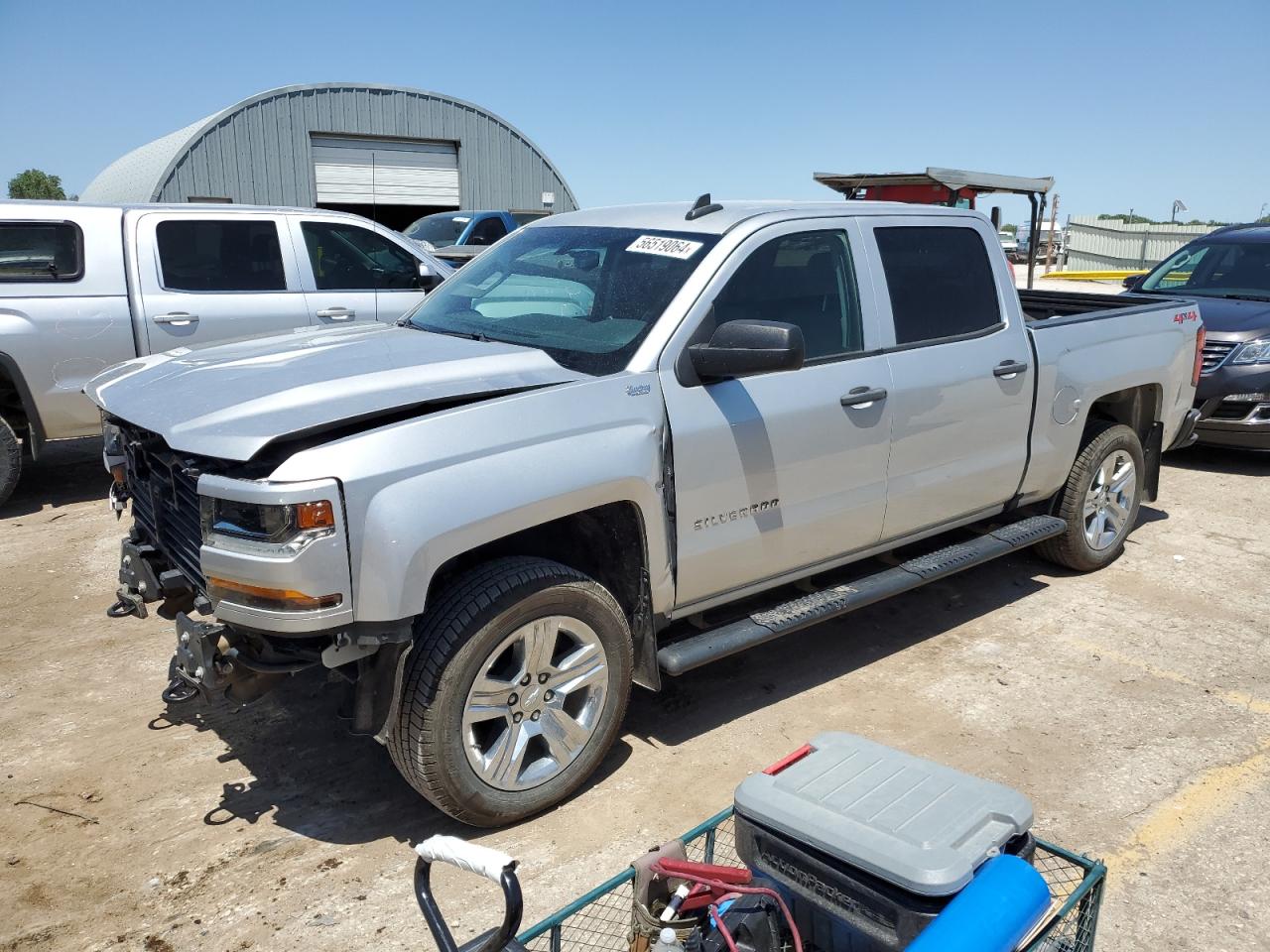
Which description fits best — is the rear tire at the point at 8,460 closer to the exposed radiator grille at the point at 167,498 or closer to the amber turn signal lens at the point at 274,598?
the exposed radiator grille at the point at 167,498

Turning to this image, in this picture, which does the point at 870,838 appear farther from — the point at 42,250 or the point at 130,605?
the point at 42,250

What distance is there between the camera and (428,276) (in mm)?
8227

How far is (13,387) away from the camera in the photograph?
22.8ft

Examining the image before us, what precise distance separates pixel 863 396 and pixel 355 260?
212 inches

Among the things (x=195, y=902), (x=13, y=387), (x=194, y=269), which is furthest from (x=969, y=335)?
(x=13, y=387)

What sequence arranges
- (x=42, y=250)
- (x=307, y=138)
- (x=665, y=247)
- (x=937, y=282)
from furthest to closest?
(x=307, y=138)
(x=42, y=250)
(x=937, y=282)
(x=665, y=247)

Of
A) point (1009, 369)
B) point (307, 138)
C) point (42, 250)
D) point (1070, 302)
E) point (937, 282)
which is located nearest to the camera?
point (937, 282)

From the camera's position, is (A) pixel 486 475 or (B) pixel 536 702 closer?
(A) pixel 486 475

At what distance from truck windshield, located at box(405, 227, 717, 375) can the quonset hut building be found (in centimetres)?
2077

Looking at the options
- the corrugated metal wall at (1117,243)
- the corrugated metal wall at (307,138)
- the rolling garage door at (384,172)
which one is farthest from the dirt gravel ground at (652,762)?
the corrugated metal wall at (1117,243)

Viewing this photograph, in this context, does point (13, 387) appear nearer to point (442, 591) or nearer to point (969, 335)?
point (442, 591)

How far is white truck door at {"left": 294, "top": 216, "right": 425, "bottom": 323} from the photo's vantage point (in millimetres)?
7934

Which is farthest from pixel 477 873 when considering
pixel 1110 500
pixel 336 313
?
pixel 336 313

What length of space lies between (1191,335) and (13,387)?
25.1 feet
